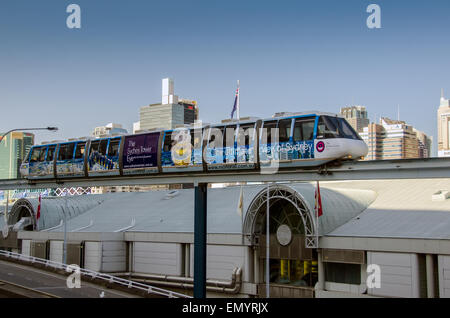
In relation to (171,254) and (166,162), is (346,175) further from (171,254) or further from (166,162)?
(171,254)

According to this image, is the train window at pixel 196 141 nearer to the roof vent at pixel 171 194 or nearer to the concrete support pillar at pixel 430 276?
the concrete support pillar at pixel 430 276

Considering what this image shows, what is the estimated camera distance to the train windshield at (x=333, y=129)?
3052 cm

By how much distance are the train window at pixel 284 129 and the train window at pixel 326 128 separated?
1847 millimetres

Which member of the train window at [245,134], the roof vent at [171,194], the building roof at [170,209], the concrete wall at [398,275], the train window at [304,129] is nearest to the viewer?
the train window at [304,129]

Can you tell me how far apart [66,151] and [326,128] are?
74.5 feet

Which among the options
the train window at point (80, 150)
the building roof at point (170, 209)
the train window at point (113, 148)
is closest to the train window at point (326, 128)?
the train window at point (113, 148)

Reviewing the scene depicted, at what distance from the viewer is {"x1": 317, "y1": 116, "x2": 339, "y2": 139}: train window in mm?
30484

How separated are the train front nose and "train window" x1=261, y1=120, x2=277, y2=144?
466 centimetres

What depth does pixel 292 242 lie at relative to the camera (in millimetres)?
51500

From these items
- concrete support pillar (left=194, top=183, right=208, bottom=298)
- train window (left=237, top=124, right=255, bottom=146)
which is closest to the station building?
concrete support pillar (left=194, top=183, right=208, bottom=298)

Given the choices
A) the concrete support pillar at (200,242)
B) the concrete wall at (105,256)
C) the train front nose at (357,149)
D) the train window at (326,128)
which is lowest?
the concrete wall at (105,256)

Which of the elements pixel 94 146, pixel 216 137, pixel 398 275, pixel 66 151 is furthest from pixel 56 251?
pixel 398 275
